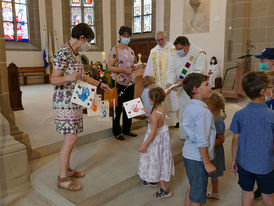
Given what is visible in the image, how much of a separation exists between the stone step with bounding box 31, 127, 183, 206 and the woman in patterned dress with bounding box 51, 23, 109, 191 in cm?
14

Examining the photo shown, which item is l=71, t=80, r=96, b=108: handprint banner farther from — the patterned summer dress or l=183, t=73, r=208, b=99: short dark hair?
l=183, t=73, r=208, b=99: short dark hair

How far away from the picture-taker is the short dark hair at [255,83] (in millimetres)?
1854

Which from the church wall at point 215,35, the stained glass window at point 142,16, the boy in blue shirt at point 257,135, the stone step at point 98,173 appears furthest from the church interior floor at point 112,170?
the stained glass window at point 142,16

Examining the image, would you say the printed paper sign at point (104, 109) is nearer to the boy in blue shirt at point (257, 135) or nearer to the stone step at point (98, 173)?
the stone step at point (98, 173)

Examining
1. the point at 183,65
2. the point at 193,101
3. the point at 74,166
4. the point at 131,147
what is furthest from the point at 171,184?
the point at 183,65

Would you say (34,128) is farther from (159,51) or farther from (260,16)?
(260,16)

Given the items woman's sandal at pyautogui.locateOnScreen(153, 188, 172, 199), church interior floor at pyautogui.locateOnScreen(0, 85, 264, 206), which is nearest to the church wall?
church interior floor at pyautogui.locateOnScreen(0, 85, 264, 206)

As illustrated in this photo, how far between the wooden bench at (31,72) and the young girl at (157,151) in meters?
10.0

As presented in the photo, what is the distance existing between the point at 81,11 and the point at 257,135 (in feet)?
43.1

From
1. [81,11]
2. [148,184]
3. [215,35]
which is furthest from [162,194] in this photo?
[81,11]

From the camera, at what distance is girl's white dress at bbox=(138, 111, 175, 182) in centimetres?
263

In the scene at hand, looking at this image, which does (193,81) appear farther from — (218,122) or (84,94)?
(84,94)

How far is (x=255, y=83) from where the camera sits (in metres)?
1.86

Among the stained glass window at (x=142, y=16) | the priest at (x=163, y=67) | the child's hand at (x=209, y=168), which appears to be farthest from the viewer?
the stained glass window at (x=142, y=16)
